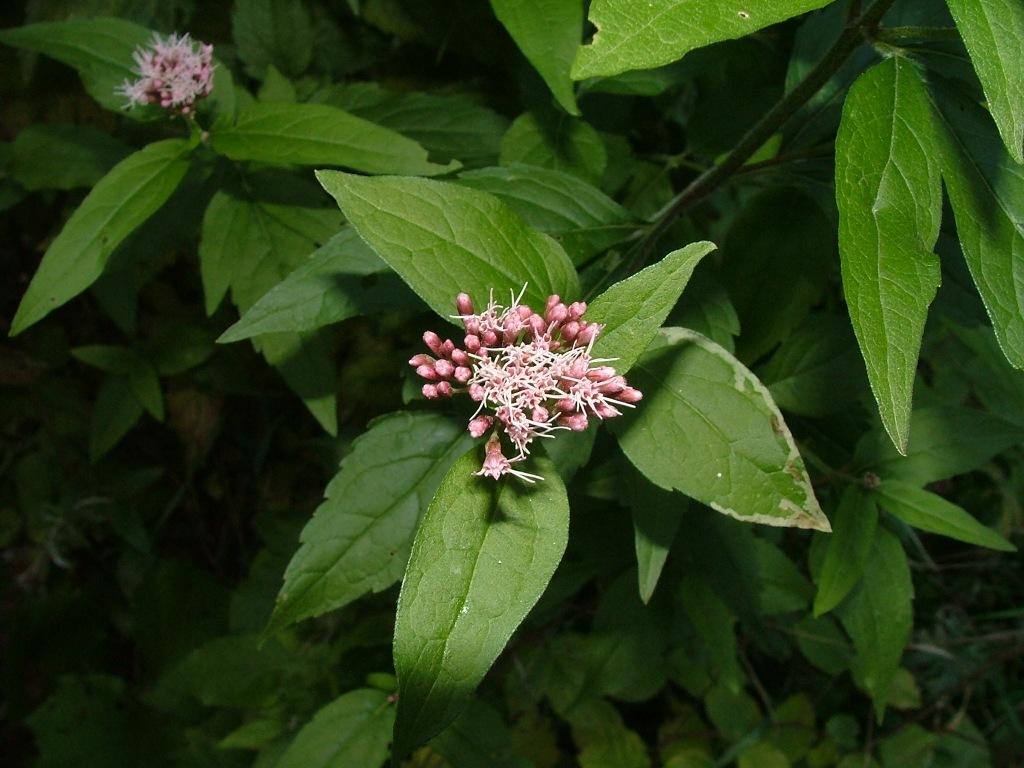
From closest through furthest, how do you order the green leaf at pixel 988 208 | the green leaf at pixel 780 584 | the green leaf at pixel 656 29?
the green leaf at pixel 656 29
the green leaf at pixel 988 208
the green leaf at pixel 780 584

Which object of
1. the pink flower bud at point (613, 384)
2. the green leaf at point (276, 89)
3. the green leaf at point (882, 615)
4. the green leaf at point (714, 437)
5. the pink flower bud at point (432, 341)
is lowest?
the green leaf at point (882, 615)

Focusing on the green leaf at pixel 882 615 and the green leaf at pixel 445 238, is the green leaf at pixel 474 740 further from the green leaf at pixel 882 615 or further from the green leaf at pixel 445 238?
the green leaf at pixel 445 238

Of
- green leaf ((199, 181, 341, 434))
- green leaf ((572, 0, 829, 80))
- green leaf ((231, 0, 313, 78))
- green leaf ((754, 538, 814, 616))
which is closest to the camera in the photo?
green leaf ((572, 0, 829, 80))

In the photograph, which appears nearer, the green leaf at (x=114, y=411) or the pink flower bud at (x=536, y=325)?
the pink flower bud at (x=536, y=325)

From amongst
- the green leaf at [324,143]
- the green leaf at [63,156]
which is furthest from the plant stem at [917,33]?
the green leaf at [63,156]

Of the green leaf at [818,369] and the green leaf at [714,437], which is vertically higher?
the green leaf at [714,437]

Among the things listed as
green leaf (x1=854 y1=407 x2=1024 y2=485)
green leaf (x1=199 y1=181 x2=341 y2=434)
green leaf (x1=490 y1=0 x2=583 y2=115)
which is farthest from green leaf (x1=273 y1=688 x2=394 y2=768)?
green leaf (x1=490 y1=0 x2=583 y2=115)

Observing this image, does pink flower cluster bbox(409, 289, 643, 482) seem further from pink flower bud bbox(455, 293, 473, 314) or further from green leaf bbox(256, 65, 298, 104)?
green leaf bbox(256, 65, 298, 104)
